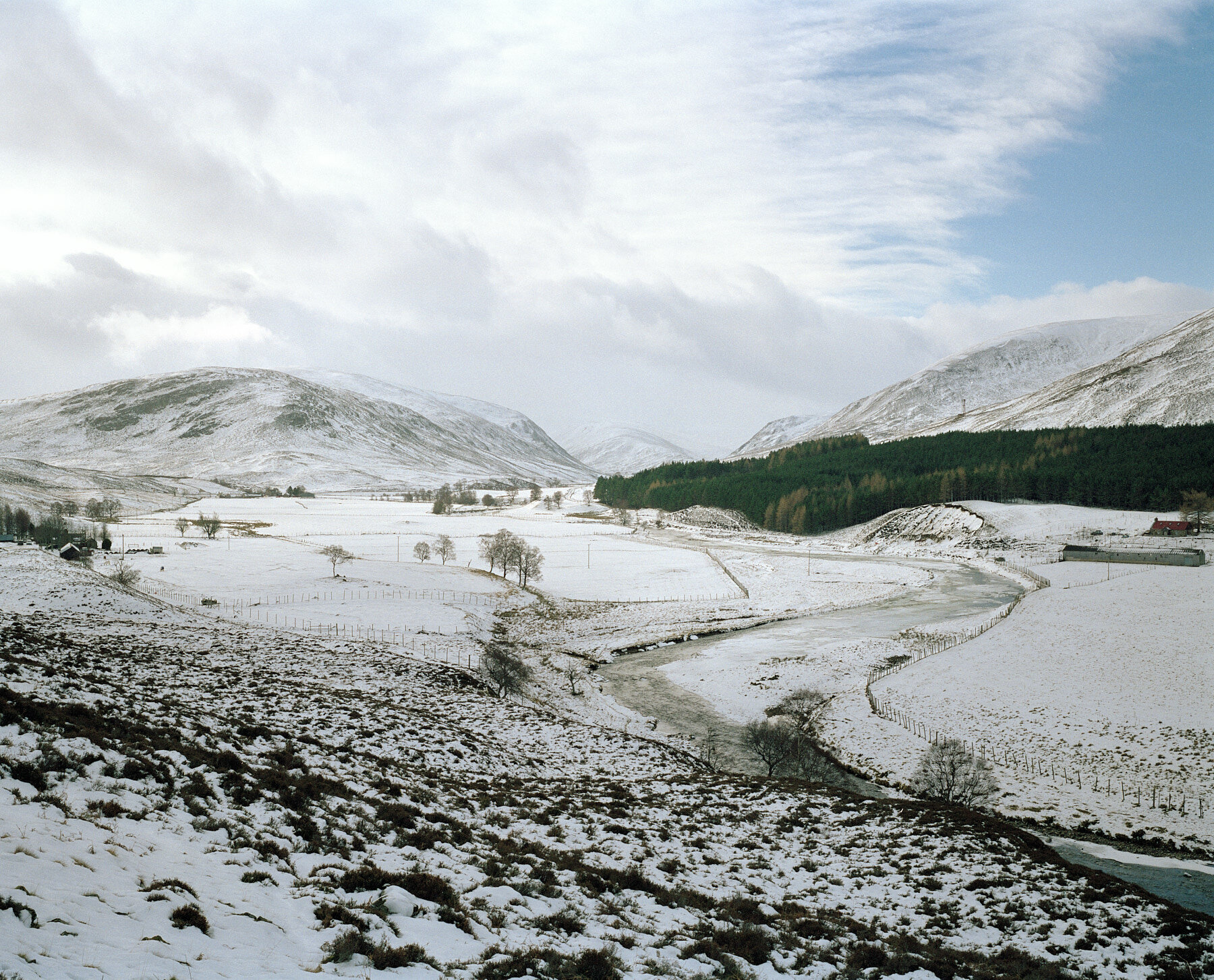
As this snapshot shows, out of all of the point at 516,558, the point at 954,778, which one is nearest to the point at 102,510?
the point at 516,558

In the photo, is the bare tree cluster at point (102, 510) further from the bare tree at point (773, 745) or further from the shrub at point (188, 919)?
the shrub at point (188, 919)

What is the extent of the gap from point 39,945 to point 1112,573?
106162mm

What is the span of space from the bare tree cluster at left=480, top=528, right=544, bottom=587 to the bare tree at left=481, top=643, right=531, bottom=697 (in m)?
39.6

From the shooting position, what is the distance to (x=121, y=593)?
50844mm

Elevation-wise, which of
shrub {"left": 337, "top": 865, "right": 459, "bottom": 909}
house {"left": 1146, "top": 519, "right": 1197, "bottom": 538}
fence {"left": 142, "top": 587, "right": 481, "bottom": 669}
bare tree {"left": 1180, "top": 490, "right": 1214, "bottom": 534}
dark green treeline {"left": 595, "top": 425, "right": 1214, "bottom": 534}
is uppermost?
dark green treeline {"left": 595, "top": 425, "right": 1214, "bottom": 534}

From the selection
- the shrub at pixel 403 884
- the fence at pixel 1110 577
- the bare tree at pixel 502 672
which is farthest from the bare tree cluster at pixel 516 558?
the shrub at pixel 403 884

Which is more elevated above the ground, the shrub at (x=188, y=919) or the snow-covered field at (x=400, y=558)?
the shrub at (x=188, y=919)

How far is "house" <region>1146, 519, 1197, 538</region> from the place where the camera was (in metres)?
109

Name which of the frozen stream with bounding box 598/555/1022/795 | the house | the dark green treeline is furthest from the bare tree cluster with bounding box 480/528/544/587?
the house

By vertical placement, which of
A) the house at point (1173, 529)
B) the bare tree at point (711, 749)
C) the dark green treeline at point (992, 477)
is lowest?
the bare tree at point (711, 749)

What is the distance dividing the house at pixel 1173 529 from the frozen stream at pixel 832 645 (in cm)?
3870

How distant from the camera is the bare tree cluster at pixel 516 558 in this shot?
8562 centimetres

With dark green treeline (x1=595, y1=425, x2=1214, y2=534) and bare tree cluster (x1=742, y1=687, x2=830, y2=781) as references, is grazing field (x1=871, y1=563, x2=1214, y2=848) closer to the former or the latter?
bare tree cluster (x1=742, y1=687, x2=830, y2=781)

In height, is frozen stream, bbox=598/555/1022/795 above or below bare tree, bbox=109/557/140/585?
below
